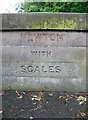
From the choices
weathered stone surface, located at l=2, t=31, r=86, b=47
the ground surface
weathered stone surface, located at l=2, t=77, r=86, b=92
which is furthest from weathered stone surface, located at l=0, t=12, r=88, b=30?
the ground surface

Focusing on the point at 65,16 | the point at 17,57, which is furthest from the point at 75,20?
the point at 17,57

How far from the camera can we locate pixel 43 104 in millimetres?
4582

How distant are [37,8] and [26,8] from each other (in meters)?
0.68

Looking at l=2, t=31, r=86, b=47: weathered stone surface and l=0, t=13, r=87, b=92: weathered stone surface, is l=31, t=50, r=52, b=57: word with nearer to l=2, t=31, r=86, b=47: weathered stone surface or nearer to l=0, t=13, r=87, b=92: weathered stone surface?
l=0, t=13, r=87, b=92: weathered stone surface

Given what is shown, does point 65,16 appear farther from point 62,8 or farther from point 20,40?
point 62,8

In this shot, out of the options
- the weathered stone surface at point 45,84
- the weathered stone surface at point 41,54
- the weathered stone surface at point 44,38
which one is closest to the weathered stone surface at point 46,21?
the weathered stone surface at point 44,38

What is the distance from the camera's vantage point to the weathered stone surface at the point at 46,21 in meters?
4.90

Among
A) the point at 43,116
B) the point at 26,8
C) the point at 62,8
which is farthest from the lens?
the point at 26,8

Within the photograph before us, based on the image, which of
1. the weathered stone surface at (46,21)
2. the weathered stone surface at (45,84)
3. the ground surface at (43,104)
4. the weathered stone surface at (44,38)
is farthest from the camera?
the weathered stone surface at (45,84)

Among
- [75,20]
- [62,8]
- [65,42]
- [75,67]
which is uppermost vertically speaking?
[62,8]

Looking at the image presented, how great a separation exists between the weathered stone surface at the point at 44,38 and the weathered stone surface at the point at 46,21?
4.7 inches

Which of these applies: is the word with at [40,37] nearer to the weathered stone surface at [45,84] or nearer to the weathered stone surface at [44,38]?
the weathered stone surface at [44,38]

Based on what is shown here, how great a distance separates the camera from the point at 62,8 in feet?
29.0

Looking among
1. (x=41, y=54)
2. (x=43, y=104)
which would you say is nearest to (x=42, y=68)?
(x=41, y=54)
